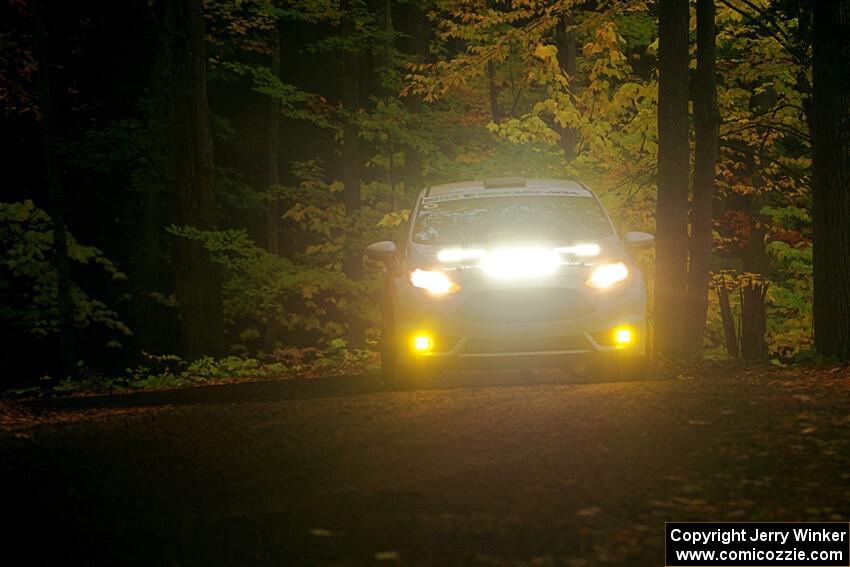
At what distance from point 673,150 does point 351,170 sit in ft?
40.1

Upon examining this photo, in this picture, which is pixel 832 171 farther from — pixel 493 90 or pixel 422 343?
pixel 493 90

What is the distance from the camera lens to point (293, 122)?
3478cm

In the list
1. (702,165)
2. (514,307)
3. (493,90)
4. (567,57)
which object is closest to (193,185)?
(702,165)

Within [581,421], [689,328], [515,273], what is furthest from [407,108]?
[581,421]

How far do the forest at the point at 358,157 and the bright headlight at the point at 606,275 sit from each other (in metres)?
3.91

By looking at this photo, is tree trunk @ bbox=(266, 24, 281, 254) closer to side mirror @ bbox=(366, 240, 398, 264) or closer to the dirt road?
side mirror @ bbox=(366, 240, 398, 264)

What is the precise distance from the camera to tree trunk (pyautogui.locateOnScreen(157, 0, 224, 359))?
18953 millimetres

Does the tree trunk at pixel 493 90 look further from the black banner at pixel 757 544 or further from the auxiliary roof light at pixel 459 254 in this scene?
the black banner at pixel 757 544

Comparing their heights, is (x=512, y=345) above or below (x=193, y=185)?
below

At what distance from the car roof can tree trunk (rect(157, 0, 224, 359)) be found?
23.8 ft

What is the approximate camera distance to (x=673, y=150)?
1631cm

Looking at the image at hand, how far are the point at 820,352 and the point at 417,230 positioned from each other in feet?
17.4

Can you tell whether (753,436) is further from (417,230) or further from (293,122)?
(293,122)

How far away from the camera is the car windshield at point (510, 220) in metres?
11.7
